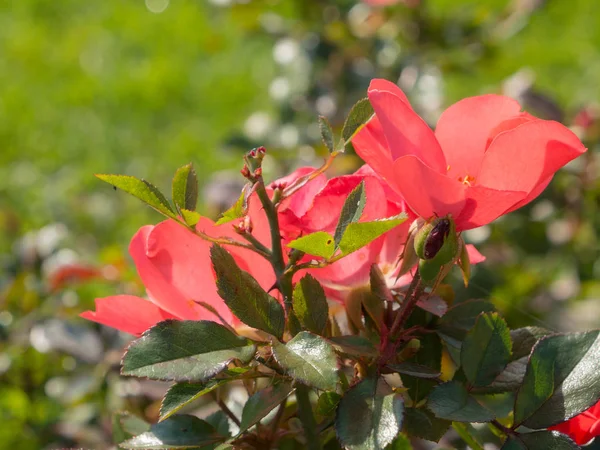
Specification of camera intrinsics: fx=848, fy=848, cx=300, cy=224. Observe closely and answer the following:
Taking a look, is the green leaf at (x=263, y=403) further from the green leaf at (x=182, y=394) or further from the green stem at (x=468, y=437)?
the green stem at (x=468, y=437)

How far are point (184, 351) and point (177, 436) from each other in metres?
0.09

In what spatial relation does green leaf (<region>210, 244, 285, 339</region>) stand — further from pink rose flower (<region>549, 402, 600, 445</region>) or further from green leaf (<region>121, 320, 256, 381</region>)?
pink rose flower (<region>549, 402, 600, 445</region>)

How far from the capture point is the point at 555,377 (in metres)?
0.54

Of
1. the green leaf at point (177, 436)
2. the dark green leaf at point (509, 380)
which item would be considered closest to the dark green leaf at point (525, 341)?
the dark green leaf at point (509, 380)

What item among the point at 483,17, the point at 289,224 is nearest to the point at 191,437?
the point at 289,224

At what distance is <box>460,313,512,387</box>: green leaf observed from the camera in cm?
55

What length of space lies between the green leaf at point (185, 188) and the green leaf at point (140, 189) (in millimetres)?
16

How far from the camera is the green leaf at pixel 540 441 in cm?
52

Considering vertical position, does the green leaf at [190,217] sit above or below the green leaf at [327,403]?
above

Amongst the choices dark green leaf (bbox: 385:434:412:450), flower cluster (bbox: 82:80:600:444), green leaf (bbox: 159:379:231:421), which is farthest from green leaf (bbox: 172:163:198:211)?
dark green leaf (bbox: 385:434:412:450)

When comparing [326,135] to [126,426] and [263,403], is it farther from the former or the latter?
[126,426]

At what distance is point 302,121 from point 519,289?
495mm

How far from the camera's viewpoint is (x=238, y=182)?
1.56m

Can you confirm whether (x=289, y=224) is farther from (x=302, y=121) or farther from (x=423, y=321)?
(x=302, y=121)
